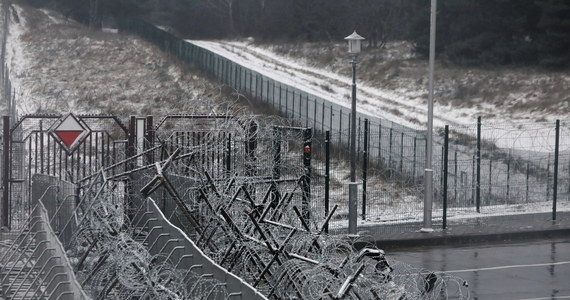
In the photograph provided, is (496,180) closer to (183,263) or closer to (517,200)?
(517,200)

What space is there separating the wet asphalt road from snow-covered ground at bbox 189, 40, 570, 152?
13.6 m

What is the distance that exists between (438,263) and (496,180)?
23.9 ft

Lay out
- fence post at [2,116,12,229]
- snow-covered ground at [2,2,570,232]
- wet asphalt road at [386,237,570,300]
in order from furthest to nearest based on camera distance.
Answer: snow-covered ground at [2,2,570,232] → fence post at [2,116,12,229] → wet asphalt road at [386,237,570,300]

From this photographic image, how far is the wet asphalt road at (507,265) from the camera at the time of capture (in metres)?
14.6

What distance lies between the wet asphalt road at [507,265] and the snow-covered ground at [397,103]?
13609mm

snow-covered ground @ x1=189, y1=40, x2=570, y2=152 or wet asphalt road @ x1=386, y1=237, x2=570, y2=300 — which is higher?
snow-covered ground @ x1=189, y1=40, x2=570, y2=152

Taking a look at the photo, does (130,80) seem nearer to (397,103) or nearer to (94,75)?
(94,75)

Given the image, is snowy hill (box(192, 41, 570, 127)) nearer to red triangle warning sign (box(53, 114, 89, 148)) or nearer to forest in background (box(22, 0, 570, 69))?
forest in background (box(22, 0, 570, 69))

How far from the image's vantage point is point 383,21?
214 feet

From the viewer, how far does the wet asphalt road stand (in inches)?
575

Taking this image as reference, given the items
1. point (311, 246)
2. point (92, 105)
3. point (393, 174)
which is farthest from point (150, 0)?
point (311, 246)

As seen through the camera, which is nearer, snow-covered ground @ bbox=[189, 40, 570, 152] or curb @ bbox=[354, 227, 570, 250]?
curb @ bbox=[354, 227, 570, 250]

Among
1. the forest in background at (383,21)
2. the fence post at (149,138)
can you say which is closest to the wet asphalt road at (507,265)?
the fence post at (149,138)

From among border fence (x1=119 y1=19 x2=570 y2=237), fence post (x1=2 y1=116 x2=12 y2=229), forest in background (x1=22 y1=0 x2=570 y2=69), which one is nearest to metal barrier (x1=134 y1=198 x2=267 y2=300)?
fence post (x1=2 y1=116 x2=12 y2=229)
